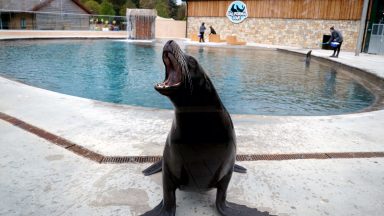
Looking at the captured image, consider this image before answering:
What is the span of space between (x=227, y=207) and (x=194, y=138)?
0.69 meters

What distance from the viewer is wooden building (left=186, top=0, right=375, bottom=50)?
87.9ft

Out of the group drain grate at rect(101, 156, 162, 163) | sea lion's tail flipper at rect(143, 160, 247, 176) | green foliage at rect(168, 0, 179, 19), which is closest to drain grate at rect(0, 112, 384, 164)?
drain grate at rect(101, 156, 162, 163)

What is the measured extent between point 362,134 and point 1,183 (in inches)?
171

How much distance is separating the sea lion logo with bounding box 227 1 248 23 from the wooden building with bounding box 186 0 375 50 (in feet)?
0.84

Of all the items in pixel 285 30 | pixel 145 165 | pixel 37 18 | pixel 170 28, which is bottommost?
pixel 145 165

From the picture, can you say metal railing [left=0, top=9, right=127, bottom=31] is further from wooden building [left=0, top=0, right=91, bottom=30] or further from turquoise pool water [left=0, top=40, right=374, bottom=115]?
turquoise pool water [left=0, top=40, right=374, bottom=115]

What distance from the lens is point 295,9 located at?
2858 centimetres

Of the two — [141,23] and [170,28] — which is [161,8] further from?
[141,23]

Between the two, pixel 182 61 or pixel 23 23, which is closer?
pixel 182 61

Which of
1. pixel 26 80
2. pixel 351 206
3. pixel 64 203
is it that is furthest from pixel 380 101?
pixel 26 80

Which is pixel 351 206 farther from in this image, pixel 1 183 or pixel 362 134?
pixel 1 183

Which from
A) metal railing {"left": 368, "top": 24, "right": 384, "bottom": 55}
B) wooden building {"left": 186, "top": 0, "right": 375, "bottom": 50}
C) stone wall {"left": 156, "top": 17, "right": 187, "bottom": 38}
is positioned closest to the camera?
metal railing {"left": 368, "top": 24, "right": 384, "bottom": 55}

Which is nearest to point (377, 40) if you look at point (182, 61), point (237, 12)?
point (237, 12)

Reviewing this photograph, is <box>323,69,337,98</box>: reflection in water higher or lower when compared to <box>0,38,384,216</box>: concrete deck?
lower
